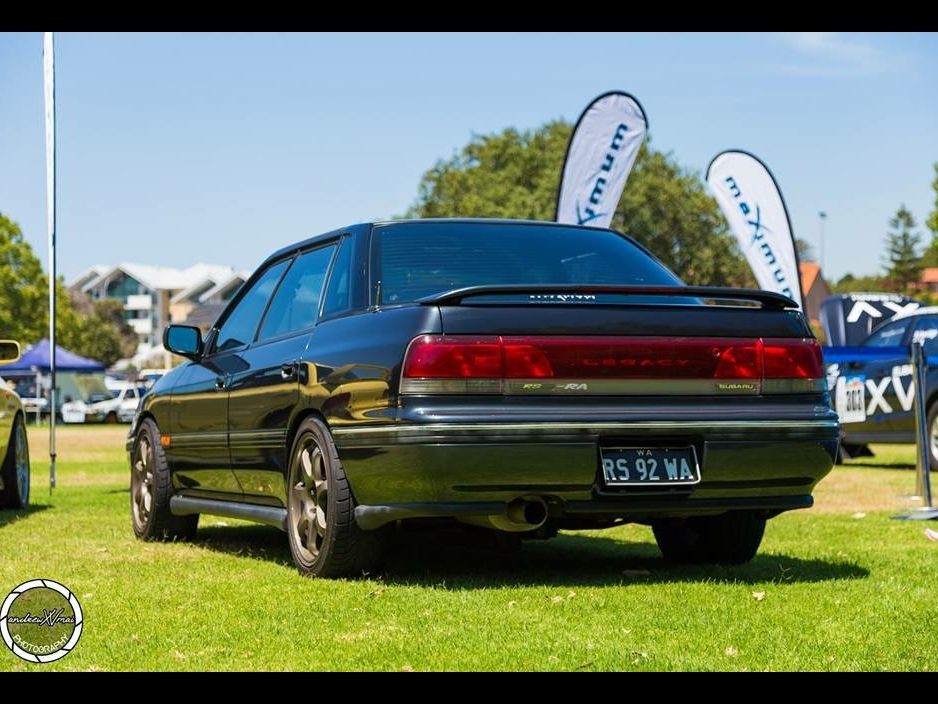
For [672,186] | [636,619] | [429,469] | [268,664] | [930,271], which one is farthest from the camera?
[930,271]

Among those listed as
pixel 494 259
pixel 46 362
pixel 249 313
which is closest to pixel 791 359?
pixel 494 259

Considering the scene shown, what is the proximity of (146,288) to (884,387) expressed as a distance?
115 meters

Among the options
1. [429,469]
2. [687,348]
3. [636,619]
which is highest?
[687,348]

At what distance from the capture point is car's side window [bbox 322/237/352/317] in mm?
6824

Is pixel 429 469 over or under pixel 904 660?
over

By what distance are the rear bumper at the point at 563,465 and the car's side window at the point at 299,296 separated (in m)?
1.03

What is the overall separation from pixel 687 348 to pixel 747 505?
74 centimetres

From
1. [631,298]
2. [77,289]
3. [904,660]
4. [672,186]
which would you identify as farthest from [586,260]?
[77,289]

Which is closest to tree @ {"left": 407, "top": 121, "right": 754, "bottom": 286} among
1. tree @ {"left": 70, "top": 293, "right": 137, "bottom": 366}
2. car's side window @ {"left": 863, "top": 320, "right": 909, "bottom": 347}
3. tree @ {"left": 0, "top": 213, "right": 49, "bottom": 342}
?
tree @ {"left": 0, "top": 213, "right": 49, "bottom": 342}

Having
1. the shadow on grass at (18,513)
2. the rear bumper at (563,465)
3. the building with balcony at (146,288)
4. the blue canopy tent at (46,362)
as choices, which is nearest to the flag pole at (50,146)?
the shadow on grass at (18,513)

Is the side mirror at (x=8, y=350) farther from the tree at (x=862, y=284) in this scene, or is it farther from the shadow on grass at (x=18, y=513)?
the tree at (x=862, y=284)

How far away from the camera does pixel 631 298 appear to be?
634cm

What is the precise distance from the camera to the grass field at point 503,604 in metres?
4.68

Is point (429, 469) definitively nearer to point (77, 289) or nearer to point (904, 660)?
point (904, 660)
